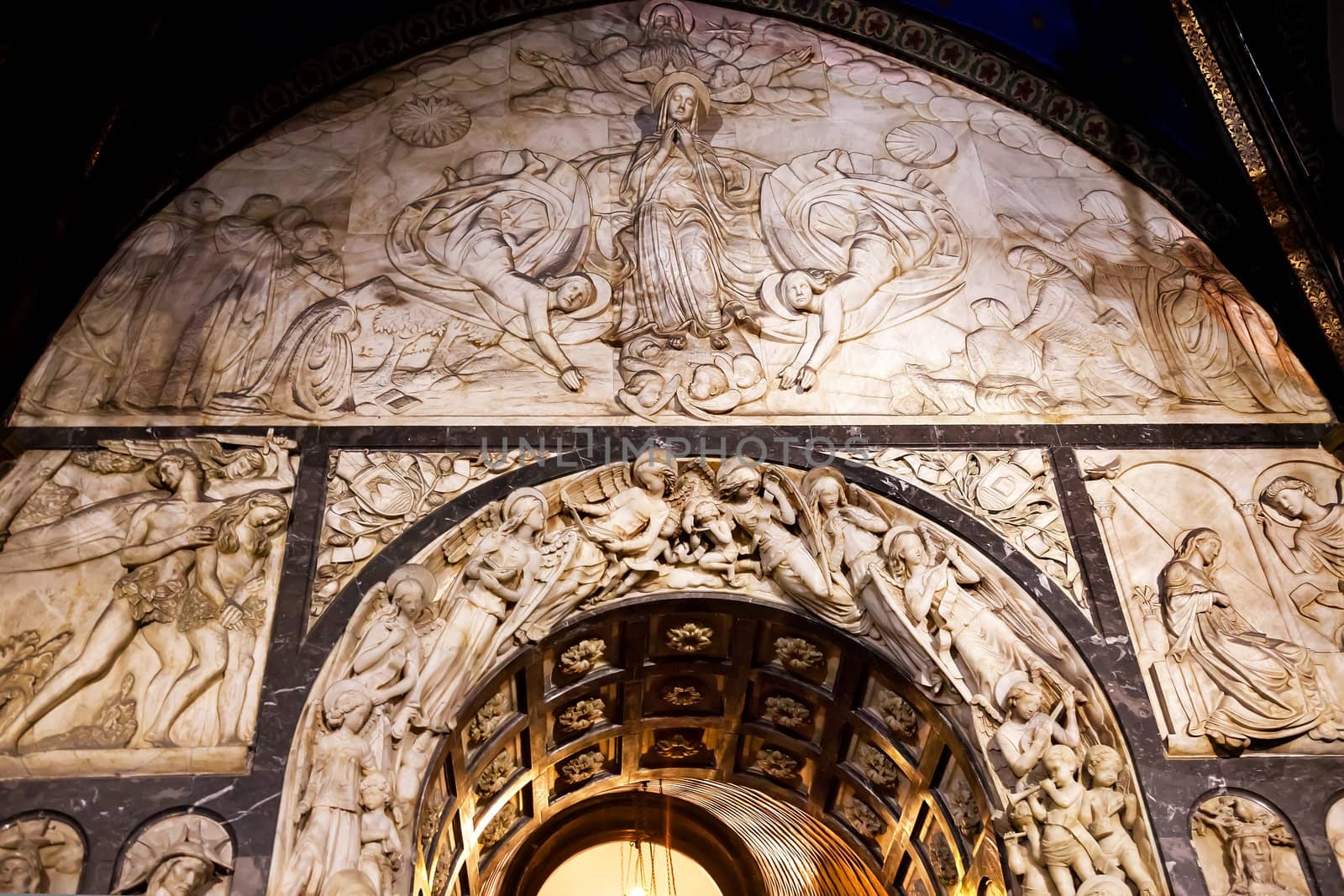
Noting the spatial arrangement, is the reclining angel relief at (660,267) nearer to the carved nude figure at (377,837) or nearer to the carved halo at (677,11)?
the carved halo at (677,11)

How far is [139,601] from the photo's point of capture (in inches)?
319

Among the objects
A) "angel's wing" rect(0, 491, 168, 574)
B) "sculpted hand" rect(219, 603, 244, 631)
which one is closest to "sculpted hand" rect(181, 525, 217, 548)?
"angel's wing" rect(0, 491, 168, 574)

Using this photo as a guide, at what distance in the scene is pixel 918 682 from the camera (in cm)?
829

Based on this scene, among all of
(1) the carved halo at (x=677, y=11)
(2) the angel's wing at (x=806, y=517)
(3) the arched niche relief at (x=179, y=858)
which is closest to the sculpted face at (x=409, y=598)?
(3) the arched niche relief at (x=179, y=858)

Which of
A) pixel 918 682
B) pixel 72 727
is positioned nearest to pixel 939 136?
pixel 918 682

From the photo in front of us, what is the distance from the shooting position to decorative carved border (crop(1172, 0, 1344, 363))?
9672mm

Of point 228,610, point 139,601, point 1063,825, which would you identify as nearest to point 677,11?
point 228,610

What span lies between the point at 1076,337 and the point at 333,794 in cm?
680

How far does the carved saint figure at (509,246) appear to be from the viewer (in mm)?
9930

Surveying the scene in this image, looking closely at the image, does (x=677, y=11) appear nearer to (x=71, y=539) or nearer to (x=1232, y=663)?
(x=71, y=539)

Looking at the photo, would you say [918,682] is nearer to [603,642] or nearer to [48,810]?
[603,642]

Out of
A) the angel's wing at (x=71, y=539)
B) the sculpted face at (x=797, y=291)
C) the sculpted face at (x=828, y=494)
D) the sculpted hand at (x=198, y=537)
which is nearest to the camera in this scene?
the angel's wing at (x=71, y=539)

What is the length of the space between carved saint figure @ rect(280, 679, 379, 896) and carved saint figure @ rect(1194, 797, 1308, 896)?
202 inches

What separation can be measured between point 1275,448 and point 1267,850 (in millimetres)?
3377
